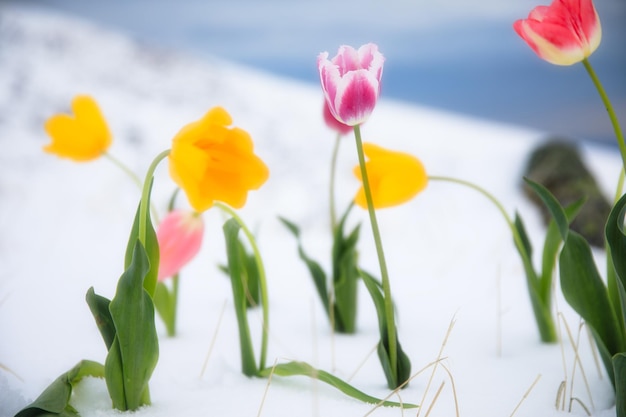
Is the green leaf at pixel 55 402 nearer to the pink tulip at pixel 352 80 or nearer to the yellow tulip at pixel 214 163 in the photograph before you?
the yellow tulip at pixel 214 163

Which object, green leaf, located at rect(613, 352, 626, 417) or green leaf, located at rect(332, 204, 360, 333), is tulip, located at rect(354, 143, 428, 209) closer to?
green leaf, located at rect(332, 204, 360, 333)

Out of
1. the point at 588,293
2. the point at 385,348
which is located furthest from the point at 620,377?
the point at 385,348

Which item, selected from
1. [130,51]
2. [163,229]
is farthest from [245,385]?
[130,51]

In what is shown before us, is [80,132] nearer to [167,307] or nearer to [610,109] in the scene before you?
[167,307]

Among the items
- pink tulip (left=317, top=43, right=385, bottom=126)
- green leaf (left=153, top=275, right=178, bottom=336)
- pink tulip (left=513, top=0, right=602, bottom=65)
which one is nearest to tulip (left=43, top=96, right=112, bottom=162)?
green leaf (left=153, top=275, right=178, bottom=336)

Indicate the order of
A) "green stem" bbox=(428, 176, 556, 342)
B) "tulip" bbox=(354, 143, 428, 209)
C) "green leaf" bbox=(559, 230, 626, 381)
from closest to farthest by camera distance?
"green leaf" bbox=(559, 230, 626, 381) → "tulip" bbox=(354, 143, 428, 209) → "green stem" bbox=(428, 176, 556, 342)
